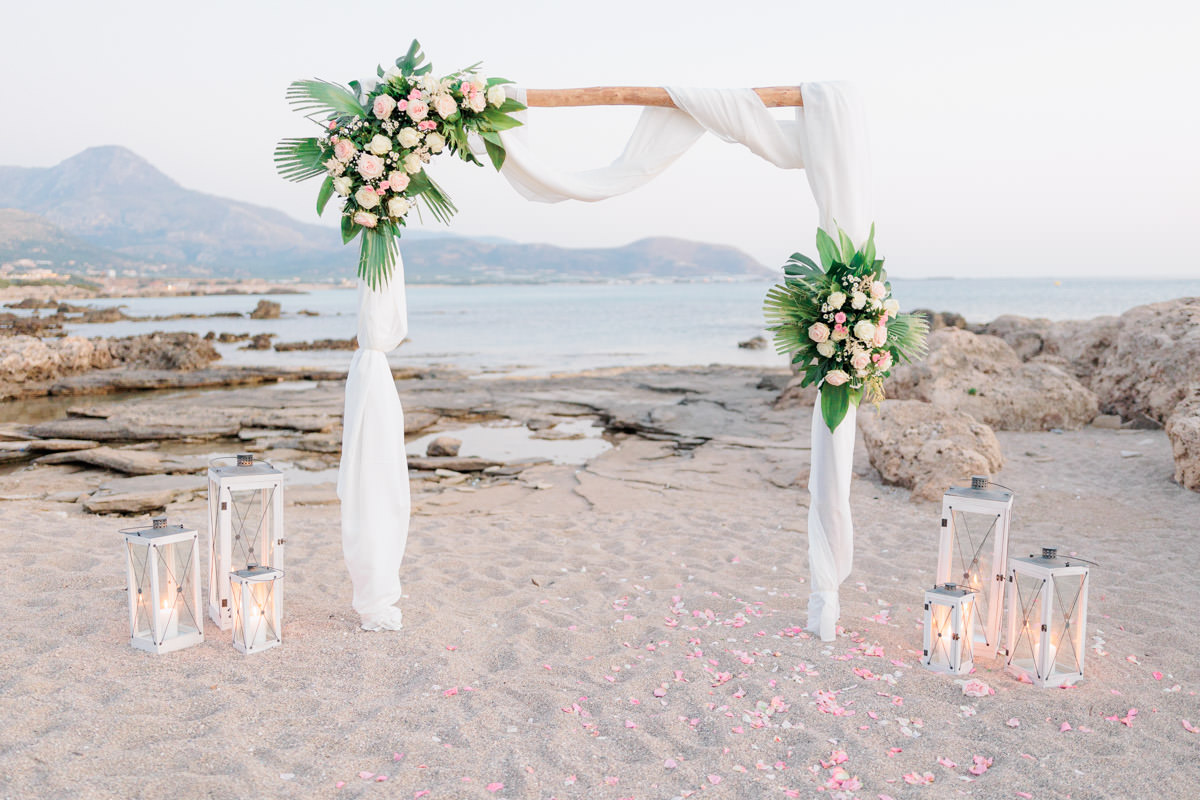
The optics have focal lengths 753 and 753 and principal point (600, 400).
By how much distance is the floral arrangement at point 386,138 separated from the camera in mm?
3939

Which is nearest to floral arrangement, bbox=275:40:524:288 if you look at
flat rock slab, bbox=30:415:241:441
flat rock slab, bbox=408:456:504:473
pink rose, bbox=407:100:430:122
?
pink rose, bbox=407:100:430:122

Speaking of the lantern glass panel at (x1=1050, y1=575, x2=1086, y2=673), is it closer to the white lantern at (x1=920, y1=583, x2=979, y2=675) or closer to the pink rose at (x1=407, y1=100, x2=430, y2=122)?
the white lantern at (x1=920, y1=583, x2=979, y2=675)

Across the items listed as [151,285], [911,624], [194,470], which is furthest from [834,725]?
[151,285]

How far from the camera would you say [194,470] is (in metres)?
8.71

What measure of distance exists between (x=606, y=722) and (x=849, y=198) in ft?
9.74

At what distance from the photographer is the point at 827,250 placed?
13.4ft

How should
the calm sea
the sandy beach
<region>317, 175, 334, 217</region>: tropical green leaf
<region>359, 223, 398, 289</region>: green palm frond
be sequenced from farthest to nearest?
1. the calm sea
2. <region>317, 175, 334, 217</region>: tropical green leaf
3. <region>359, 223, 398, 289</region>: green palm frond
4. the sandy beach

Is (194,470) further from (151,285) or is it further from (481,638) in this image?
(151,285)

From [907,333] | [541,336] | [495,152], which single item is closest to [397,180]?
[495,152]

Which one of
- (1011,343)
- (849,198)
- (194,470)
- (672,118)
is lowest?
(194,470)

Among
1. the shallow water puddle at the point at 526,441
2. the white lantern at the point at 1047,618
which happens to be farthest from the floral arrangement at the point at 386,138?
the shallow water puddle at the point at 526,441

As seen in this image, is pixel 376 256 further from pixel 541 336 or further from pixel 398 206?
pixel 541 336

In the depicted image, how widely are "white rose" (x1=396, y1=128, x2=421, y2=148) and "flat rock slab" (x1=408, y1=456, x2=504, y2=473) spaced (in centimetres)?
547

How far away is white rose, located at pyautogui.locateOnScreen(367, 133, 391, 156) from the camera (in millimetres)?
3877
